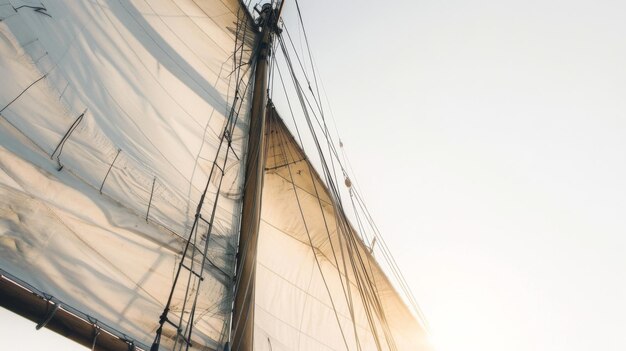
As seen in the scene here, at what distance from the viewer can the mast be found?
111 inches

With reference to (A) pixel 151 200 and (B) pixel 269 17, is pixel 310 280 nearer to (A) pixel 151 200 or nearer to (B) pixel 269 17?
(A) pixel 151 200

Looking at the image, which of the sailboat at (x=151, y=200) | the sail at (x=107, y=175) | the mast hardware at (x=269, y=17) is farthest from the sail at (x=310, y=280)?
the mast hardware at (x=269, y=17)

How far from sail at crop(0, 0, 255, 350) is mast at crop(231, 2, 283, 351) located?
0.11m

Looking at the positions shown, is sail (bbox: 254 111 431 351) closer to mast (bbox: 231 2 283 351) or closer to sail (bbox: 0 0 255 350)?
mast (bbox: 231 2 283 351)

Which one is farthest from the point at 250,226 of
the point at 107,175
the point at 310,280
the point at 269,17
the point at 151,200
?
the point at 269,17

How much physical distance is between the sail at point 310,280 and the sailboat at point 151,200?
0.8 inches

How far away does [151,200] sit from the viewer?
2.76m

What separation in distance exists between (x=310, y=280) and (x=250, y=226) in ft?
4.94

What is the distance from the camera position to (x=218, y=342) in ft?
8.96

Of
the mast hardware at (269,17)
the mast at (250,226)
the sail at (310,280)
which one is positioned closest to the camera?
the mast at (250,226)

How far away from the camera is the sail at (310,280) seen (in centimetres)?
380

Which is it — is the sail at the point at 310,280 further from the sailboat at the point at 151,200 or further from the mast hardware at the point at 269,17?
the mast hardware at the point at 269,17

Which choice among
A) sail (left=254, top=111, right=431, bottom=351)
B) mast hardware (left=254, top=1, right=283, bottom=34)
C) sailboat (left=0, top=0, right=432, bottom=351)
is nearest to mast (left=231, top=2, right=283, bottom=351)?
sailboat (left=0, top=0, right=432, bottom=351)

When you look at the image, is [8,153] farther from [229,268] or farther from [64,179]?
[229,268]
